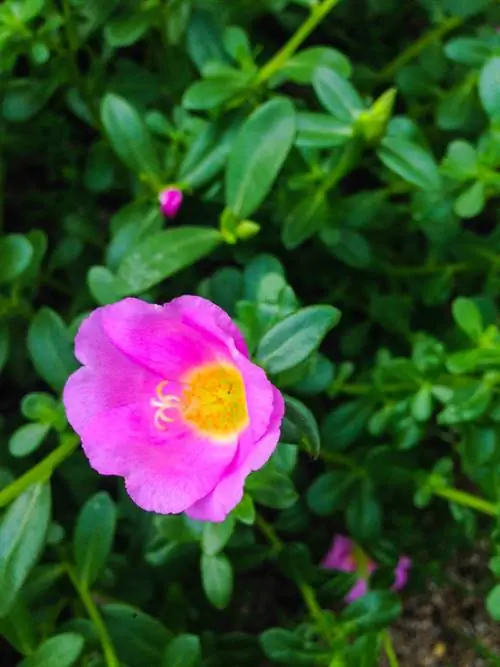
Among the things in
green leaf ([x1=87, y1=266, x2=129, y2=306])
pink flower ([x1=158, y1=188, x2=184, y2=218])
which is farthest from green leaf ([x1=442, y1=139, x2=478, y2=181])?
green leaf ([x1=87, y1=266, x2=129, y2=306])

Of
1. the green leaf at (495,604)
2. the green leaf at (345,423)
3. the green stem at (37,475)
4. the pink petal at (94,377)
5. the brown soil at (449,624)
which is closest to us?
the pink petal at (94,377)

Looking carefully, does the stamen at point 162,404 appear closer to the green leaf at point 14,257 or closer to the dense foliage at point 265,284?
the dense foliage at point 265,284

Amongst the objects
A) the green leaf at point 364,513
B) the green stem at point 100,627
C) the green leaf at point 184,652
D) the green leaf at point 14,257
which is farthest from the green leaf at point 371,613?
the green leaf at point 14,257

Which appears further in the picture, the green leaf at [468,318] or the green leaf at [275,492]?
the green leaf at [468,318]

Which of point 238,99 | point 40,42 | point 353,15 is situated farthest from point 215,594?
point 353,15

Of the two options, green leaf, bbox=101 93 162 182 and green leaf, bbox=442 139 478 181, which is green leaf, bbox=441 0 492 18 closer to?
green leaf, bbox=442 139 478 181

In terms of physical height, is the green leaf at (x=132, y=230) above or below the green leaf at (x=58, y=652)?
above
